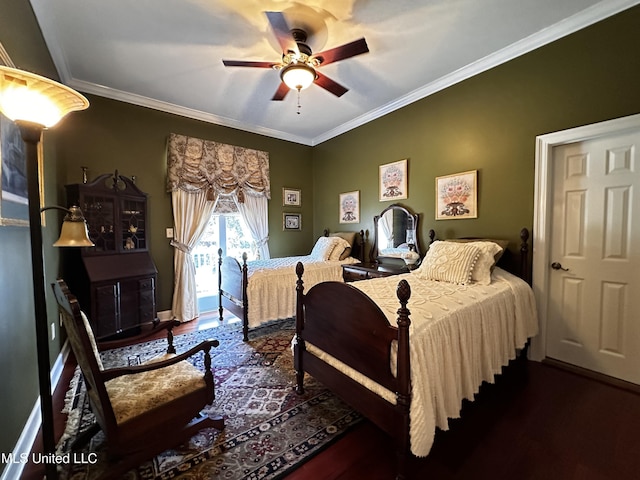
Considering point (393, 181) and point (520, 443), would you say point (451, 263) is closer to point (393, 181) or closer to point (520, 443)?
point (520, 443)

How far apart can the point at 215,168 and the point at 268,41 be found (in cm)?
213

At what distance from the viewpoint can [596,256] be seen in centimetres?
232

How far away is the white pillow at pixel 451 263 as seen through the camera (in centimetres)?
234

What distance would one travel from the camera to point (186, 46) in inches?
98.5

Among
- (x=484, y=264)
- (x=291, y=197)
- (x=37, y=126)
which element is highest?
(x=291, y=197)

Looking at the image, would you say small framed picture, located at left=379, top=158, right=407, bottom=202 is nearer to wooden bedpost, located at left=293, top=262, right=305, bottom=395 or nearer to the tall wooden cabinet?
wooden bedpost, located at left=293, top=262, right=305, bottom=395

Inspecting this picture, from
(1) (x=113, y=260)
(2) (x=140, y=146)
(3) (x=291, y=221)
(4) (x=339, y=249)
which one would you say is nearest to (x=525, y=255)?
(4) (x=339, y=249)

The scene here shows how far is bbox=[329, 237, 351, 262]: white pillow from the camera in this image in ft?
13.4

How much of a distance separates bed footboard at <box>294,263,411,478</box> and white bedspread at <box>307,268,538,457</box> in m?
0.06

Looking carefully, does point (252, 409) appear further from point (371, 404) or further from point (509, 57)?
point (509, 57)

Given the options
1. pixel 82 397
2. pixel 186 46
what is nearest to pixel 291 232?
pixel 186 46

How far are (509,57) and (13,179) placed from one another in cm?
404

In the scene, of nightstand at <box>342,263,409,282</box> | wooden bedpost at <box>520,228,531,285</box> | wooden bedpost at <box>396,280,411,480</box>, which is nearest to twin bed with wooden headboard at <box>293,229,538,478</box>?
wooden bedpost at <box>396,280,411,480</box>

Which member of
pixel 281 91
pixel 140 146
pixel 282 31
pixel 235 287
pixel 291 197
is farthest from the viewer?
pixel 291 197
